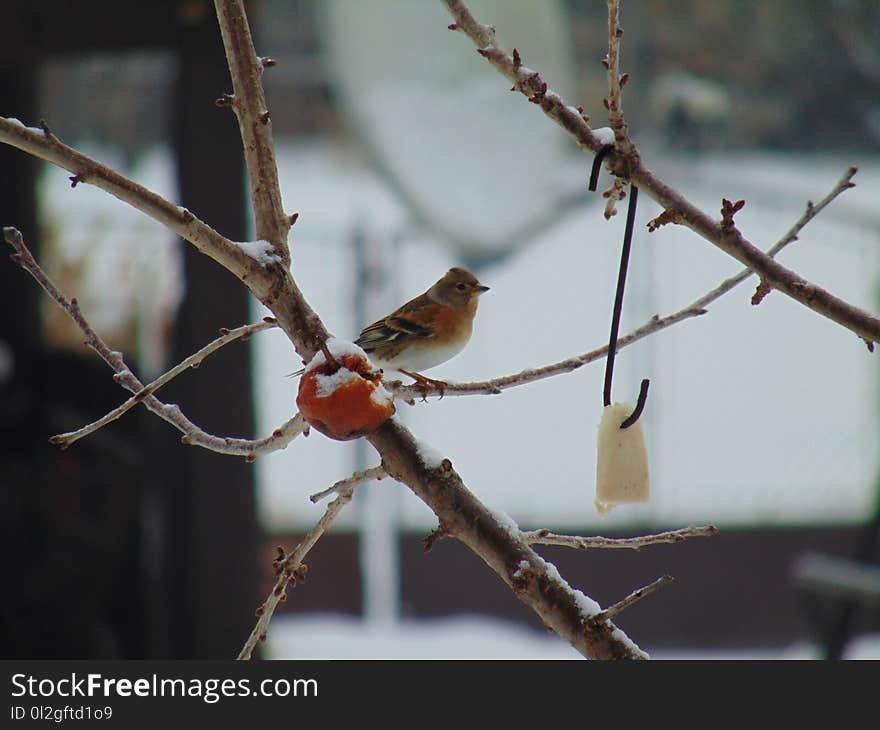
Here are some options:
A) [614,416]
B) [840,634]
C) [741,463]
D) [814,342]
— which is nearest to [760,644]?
[741,463]

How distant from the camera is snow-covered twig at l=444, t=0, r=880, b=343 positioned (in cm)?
89

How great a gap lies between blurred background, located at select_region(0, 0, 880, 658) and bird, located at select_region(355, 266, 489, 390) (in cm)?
47

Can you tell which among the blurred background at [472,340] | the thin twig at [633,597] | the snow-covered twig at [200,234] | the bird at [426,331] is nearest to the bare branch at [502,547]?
the thin twig at [633,597]

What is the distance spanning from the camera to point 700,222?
2.99 feet

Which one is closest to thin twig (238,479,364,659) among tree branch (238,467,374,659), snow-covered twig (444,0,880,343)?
A: tree branch (238,467,374,659)

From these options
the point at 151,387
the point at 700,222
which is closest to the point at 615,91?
→ the point at 700,222

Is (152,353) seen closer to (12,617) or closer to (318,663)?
(12,617)

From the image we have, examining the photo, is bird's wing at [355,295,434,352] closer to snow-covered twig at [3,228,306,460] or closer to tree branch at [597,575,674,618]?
snow-covered twig at [3,228,306,460]

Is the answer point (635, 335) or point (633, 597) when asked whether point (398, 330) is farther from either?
point (633, 597)

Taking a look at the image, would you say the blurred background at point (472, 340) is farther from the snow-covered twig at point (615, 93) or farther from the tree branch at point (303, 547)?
the snow-covered twig at point (615, 93)

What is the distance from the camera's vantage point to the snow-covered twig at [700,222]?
887mm

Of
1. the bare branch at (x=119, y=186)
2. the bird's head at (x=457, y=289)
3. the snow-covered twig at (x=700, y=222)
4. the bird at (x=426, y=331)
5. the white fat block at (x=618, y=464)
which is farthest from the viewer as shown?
the bird's head at (x=457, y=289)

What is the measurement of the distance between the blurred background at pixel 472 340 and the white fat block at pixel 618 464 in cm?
57

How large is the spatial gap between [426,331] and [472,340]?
→ 302 cm
